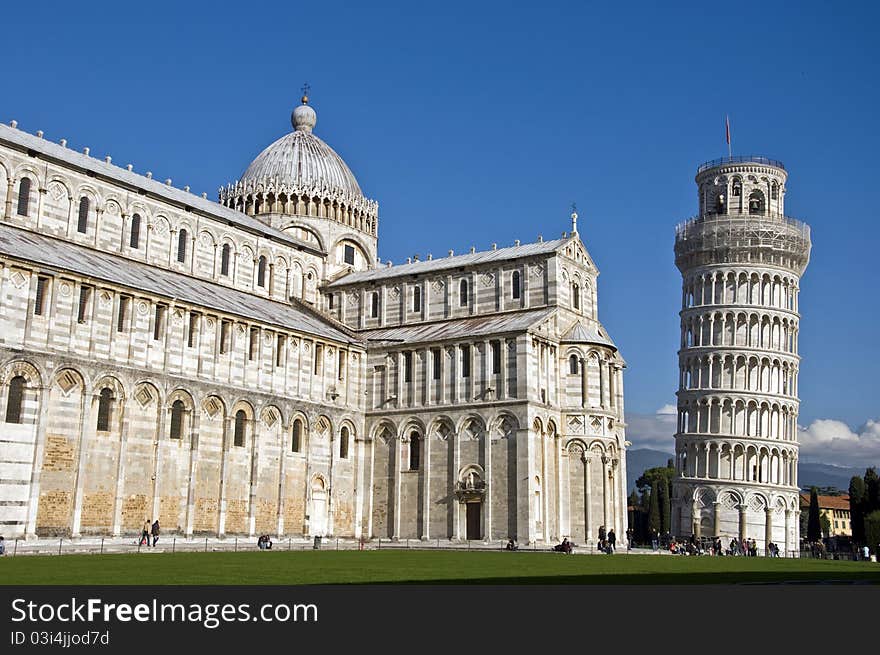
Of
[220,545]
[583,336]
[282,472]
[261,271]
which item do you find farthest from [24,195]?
[583,336]

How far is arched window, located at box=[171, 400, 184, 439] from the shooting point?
1817 inches

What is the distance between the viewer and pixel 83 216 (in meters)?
50.9

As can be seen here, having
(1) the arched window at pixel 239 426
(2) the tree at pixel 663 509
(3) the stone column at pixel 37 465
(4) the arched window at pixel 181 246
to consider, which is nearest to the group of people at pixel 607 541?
(1) the arched window at pixel 239 426

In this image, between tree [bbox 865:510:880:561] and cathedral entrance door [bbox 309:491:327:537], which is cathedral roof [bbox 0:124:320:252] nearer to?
cathedral entrance door [bbox 309:491:327:537]

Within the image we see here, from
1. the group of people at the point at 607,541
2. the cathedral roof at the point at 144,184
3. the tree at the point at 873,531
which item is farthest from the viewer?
the tree at the point at 873,531

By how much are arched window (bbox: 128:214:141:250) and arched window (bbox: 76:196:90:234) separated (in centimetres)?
285

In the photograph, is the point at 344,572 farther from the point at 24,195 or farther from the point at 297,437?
the point at 24,195

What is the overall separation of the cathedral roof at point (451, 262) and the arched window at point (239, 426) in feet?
51.5

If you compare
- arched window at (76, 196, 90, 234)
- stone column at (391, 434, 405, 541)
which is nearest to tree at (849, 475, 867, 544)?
stone column at (391, 434, 405, 541)

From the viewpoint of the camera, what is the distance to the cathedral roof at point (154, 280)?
43381mm

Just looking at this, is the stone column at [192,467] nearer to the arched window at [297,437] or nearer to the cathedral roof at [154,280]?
the cathedral roof at [154,280]

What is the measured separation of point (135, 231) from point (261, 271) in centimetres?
937
